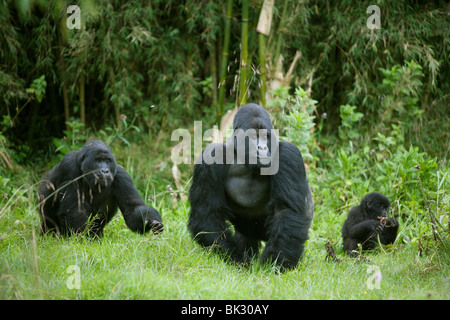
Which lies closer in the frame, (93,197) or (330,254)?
(330,254)

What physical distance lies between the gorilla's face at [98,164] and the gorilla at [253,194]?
0.84 m

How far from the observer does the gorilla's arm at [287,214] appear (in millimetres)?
3812

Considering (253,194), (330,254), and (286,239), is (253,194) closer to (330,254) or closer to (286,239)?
(286,239)

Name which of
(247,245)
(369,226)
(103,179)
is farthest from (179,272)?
(369,226)

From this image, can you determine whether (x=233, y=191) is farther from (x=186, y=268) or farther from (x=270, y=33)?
(x=270, y=33)

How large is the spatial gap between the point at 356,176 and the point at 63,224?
3709mm

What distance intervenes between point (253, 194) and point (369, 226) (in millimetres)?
1554

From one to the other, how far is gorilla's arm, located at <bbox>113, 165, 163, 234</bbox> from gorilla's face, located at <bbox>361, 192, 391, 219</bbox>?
6.75 feet

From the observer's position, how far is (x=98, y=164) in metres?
4.55

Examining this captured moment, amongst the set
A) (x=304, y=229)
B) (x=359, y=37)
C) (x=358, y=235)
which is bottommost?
(x=358, y=235)

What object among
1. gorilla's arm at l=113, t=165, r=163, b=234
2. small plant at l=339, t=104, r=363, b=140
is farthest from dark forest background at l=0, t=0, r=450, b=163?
gorilla's arm at l=113, t=165, r=163, b=234

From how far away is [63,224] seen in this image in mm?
4676

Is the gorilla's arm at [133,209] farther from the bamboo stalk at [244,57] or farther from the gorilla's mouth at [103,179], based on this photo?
the bamboo stalk at [244,57]
